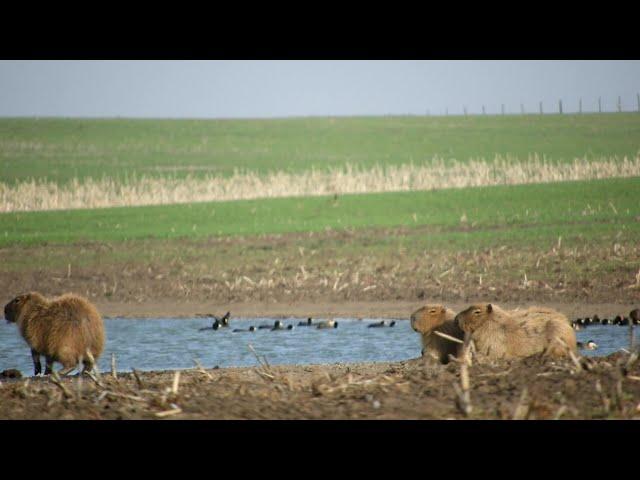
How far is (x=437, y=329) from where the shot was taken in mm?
11148

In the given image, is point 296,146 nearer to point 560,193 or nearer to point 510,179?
point 510,179

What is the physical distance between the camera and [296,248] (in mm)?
24719

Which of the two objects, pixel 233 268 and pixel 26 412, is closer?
pixel 26 412

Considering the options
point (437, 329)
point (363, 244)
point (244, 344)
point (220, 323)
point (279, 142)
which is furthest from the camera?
point (279, 142)

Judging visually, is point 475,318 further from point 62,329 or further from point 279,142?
point 279,142

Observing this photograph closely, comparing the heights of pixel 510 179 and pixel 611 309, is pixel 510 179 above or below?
above

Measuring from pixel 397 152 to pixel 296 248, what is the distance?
37723 mm

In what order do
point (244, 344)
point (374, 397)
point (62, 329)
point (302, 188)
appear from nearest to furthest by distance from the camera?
1. point (374, 397)
2. point (62, 329)
3. point (244, 344)
4. point (302, 188)

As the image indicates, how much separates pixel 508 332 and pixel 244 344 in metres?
6.85

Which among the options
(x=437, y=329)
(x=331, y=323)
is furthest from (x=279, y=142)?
(x=437, y=329)

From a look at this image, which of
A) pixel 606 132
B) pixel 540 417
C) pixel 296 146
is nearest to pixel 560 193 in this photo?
pixel 606 132

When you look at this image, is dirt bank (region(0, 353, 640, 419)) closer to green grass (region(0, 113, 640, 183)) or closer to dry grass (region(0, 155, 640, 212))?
dry grass (region(0, 155, 640, 212))

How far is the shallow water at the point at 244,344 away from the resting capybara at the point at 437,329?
9.20ft

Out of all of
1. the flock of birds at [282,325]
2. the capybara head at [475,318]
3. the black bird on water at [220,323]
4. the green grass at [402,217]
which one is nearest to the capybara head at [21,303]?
the capybara head at [475,318]
